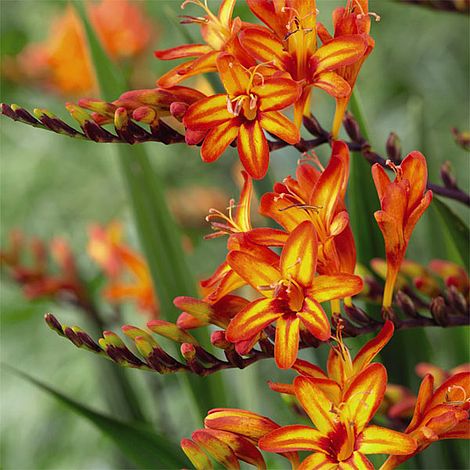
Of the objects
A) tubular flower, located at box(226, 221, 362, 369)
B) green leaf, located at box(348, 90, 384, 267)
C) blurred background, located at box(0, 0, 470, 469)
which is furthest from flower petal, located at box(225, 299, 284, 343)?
blurred background, located at box(0, 0, 470, 469)

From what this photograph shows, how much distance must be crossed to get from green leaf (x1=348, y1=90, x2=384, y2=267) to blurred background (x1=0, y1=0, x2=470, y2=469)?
1.55 ft

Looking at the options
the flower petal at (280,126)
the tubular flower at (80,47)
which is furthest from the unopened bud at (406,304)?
the tubular flower at (80,47)

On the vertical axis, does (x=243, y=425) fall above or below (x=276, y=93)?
below

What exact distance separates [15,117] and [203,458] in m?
0.17

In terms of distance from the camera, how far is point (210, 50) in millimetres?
433

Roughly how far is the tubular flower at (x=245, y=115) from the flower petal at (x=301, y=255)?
0.03 metres

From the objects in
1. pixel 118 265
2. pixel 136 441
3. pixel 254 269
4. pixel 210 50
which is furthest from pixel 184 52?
pixel 118 265

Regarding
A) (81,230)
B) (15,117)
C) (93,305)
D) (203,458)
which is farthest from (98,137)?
(81,230)

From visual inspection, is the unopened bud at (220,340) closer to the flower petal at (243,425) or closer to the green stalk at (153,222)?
the flower petal at (243,425)

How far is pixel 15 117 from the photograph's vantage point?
0.38 meters

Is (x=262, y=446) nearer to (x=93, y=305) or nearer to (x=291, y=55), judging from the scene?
(x=291, y=55)

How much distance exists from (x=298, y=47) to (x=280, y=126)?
0.05m

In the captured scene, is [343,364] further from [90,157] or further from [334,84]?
[90,157]

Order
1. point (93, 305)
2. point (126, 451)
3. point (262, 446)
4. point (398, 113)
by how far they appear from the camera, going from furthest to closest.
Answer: point (398, 113)
point (93, 305)
point (126, 451)
point (262, 446)
